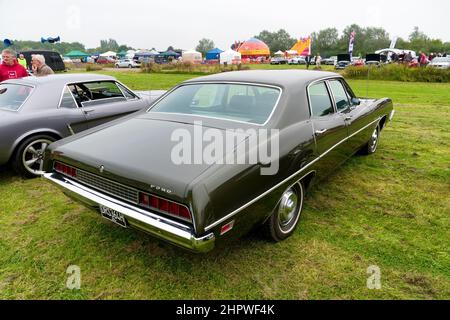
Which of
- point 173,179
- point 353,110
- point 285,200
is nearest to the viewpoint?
point 173,179

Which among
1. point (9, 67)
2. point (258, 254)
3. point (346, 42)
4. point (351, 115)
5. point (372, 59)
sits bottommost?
point (258, 254)

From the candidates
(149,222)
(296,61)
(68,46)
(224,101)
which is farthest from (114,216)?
(68,46)

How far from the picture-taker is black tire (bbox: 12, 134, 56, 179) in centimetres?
409

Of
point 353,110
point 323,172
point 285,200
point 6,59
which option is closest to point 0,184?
point 6,59

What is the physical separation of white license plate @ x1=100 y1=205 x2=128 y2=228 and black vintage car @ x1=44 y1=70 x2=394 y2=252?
0.01m

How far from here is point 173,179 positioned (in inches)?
79.0

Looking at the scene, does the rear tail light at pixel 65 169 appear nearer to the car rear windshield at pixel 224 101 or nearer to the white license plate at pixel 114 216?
the white license plate at pixel 114 216

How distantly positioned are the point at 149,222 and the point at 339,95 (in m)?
2.95

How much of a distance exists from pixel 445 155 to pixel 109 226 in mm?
5236

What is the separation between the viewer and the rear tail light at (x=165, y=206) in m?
2.01

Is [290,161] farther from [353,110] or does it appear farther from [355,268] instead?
[353,110]

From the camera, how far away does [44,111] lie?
14.1 feet

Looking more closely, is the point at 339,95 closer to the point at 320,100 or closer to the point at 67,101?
the point at 320,100

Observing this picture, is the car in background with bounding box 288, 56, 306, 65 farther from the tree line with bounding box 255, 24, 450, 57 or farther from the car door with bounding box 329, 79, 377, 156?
the car door with bounding box 329, 79, 377, 156
